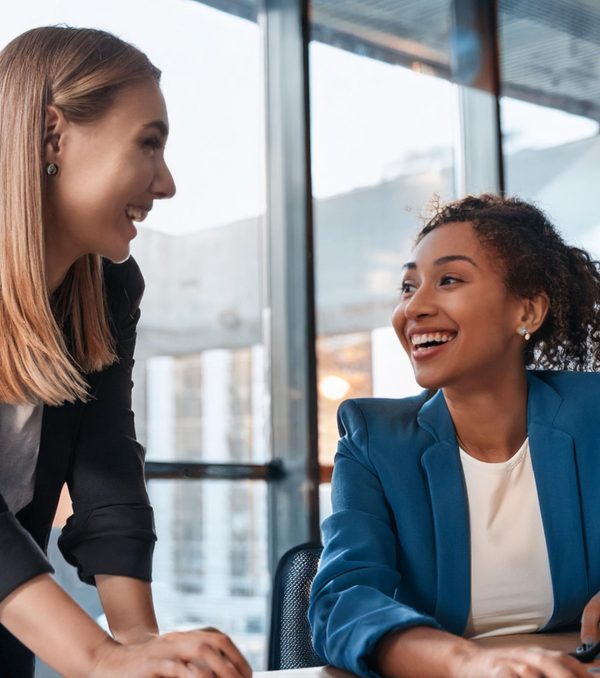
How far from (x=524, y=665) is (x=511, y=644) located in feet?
1.24

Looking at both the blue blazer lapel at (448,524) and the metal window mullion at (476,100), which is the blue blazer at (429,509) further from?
the metal window mullion at (476,100)

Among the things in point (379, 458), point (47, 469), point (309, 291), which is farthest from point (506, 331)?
point (309, 291)

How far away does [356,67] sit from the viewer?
454 cm

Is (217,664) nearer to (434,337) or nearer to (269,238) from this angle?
(434,337)

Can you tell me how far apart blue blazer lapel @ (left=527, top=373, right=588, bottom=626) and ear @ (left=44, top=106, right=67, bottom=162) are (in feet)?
3.43

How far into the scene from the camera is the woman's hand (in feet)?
3.89

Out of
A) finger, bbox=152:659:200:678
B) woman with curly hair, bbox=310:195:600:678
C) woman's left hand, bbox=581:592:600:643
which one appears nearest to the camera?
finger, bbox=152:659:200:678

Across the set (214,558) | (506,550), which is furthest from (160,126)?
(214,558)

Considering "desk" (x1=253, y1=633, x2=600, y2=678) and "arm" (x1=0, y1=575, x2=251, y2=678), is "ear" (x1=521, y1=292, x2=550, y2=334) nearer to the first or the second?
"desk" (x1=253, y1=633, x2=600, y2=678)

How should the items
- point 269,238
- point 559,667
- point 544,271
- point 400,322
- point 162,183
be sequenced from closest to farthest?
point 559,667 → point 162,183 → point 400,322 → point 544,271 → point 269,238

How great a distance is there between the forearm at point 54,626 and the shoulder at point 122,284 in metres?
0.53

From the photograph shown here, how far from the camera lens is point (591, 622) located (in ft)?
5.31

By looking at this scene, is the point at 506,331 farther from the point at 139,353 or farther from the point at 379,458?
the point at 139,353

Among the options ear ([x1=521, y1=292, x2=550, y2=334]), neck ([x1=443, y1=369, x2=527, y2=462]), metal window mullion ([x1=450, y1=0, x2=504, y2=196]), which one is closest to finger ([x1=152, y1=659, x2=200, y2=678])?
neck ([x1=443, y1=369, x2=527, y2=462])
